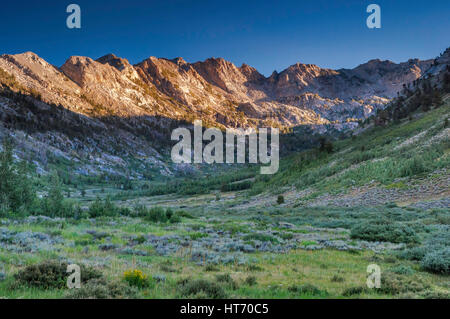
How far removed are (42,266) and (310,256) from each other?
1036 cm

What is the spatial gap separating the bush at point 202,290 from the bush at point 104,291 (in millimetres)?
1227

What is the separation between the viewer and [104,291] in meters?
7.21

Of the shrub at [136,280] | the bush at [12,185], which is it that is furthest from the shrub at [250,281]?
the bush at [12,185]

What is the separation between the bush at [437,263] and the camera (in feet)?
35.2

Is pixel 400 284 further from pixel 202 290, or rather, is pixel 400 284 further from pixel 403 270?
pixel 202 290

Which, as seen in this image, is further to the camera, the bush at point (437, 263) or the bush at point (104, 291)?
the bush at point (437, 263)

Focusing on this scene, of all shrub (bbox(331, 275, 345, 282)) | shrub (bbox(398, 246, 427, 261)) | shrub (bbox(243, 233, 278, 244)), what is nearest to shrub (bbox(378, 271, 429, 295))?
shrub (bbox(331, 275, 345, 282))

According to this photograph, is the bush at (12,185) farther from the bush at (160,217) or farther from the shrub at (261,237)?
the shrub at (261,237)

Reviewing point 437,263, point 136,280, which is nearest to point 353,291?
point 437,263

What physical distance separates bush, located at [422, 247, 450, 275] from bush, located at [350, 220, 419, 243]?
5.39 m

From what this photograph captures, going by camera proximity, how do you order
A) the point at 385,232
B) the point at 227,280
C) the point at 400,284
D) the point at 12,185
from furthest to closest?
the point at 12,185 → the point at 385,232 → the point at 227,280 → the point at 400,284

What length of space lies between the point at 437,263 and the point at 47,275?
1272 centimetres

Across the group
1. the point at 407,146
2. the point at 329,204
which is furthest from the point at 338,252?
the point at 407,146

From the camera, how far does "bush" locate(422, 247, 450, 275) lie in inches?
422
